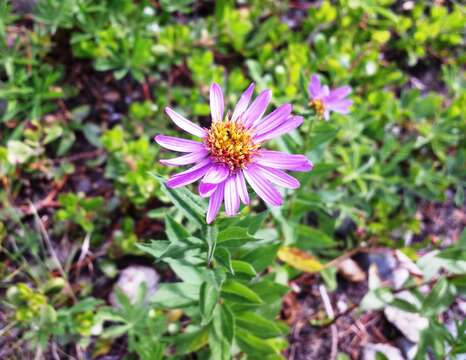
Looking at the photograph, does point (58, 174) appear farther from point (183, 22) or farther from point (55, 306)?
point (183, 22)

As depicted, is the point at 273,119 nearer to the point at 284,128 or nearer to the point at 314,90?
the point at 284,128

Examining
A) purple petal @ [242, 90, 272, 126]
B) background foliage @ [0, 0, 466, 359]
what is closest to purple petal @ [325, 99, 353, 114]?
background foliage @ [0, 0, 466, 359]

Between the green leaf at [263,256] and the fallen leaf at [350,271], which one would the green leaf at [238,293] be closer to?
the green leaf at [263,256]

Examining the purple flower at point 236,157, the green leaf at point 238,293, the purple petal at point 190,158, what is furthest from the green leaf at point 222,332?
the purple petal at point 190,158

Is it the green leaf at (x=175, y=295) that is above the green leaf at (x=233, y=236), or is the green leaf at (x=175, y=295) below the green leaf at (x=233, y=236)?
below

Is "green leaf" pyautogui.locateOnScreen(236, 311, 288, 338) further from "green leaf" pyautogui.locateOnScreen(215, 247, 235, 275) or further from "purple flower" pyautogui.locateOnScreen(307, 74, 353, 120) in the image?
"purple flower" pyautogui.locateOnScreen(307, 74, 353, 120)

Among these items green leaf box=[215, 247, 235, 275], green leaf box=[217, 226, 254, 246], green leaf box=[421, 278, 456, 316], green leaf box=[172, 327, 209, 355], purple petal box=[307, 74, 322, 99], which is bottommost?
green leaf box=[172, 327, 209, 355]

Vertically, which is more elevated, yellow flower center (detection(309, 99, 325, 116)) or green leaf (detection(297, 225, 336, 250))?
yellow flower center (detection(309, 99, 325, 116))
